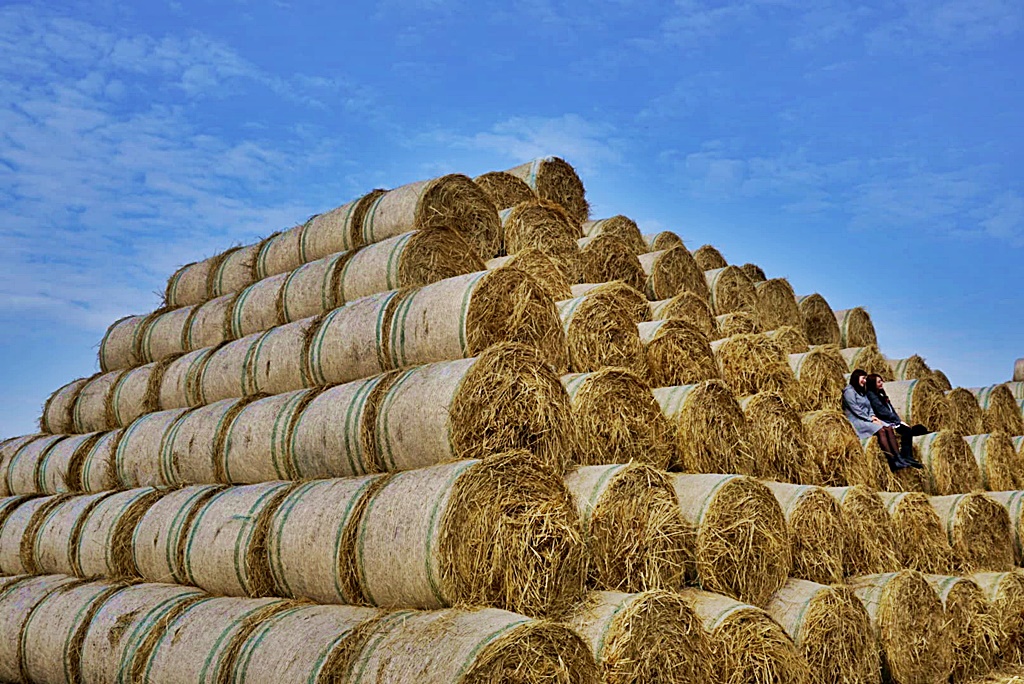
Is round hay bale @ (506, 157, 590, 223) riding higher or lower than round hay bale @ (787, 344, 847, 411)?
higher

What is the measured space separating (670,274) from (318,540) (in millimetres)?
4583

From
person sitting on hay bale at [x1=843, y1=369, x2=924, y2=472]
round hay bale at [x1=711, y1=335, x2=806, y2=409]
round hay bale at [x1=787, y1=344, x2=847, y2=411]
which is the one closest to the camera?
→ round hay bale at [x1=711, y1=335, x2=806, y2=409]

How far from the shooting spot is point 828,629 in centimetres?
540

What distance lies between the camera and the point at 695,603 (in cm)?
493

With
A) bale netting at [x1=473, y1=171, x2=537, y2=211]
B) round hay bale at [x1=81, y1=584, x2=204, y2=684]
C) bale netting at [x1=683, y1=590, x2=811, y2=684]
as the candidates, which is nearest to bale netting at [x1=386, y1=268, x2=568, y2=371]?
bale netting at [x1=683, y1=590, x2=811, y2=684]

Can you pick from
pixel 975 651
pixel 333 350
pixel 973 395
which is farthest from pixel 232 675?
pixel 973 395

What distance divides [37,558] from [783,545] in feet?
19.6

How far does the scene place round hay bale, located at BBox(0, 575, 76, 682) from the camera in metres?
6.81

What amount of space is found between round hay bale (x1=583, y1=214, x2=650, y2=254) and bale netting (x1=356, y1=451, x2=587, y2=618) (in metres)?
3.91

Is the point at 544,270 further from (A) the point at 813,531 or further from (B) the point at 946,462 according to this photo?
(B) the point at 946,462

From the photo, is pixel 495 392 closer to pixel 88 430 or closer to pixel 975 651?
pixel 975 651

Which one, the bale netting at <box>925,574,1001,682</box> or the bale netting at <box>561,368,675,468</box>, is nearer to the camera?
the bale netting at <box>561,368,675,468</box>

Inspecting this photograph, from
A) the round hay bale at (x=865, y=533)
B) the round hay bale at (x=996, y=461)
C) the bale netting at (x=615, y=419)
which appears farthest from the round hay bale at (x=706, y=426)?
the round hay bale at (x=996, y=461)

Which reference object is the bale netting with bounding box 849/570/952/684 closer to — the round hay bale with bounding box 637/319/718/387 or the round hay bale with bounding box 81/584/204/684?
the round hay bale with bounding box 637/319/718/387
